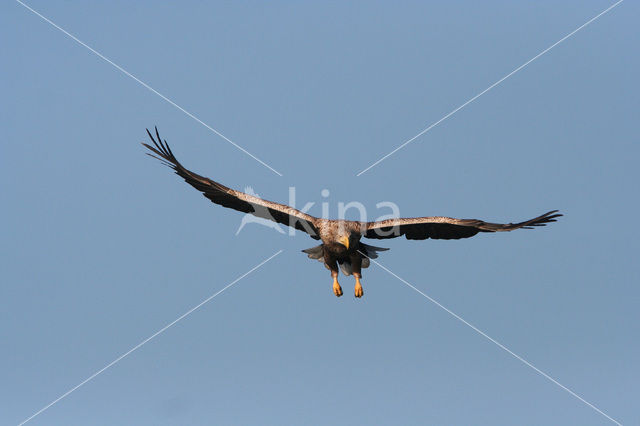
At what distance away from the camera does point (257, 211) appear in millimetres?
22500

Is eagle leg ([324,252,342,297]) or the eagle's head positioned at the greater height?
the eagle's head

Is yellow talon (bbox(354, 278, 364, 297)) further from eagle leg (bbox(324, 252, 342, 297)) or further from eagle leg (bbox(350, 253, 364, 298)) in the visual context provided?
eagle leg (bbox(324, 252, 342, 297))

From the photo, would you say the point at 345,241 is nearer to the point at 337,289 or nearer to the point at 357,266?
the point at 357,266

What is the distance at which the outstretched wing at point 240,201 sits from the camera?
70.8 feet

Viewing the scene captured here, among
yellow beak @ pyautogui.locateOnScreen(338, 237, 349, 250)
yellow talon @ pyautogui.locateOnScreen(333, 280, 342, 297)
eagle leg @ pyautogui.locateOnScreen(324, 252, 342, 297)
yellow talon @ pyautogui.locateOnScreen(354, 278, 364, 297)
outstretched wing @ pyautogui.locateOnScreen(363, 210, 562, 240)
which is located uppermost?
outstretched wing @ pyautogui.locateOnScreen(363, 210, 562, 240)

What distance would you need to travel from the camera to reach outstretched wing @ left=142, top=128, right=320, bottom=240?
21578mm

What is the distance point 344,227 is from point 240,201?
2.48 metres

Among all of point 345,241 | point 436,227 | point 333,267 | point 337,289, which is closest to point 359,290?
point 337,289

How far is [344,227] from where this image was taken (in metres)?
21.4

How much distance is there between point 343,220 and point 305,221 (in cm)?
84

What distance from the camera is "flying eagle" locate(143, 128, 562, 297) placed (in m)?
A: 21.3

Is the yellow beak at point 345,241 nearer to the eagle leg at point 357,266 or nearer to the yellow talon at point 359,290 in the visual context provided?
the eagle leg at point 357,266

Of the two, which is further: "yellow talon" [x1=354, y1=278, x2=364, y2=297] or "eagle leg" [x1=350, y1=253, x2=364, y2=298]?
"eagle leg" [x1=350, y1=253, x2=364, y2=298]

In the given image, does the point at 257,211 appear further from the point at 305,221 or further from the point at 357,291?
the point at 357,291
